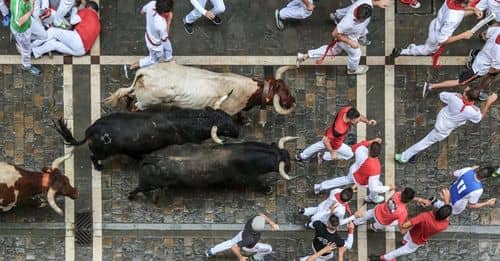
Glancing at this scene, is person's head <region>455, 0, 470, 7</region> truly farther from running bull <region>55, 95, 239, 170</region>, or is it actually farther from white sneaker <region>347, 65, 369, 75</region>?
→ running bull <region>55, 95, 239, 170</region>

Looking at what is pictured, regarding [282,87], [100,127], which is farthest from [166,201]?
[282,87]

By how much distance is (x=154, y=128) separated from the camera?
44.5 ft

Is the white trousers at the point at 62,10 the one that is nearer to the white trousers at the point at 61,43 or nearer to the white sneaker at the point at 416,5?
the white trousers at the point at 61,43

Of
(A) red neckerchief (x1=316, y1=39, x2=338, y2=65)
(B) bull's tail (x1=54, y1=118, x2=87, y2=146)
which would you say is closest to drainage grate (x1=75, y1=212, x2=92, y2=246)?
(B) bull's tail (x1=54, y1=118, x2=87, y2=146)

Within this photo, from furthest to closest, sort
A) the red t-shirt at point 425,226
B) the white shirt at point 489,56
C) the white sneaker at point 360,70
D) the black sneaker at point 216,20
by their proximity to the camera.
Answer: the black sneaker at point 216,20, the white sneaker at point 360,70, the white shirt at point 489,56, the red t-shirt at point 425,226

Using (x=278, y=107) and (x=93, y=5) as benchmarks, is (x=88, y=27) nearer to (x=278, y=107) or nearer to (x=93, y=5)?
(x=93, y=5)

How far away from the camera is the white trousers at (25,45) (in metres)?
13.9

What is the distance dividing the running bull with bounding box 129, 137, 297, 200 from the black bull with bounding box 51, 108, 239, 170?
9.8 inches

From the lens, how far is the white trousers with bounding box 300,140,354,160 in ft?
45.5

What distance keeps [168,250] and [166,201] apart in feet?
3.31

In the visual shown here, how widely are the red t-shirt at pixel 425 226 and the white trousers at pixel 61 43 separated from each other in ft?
24.8

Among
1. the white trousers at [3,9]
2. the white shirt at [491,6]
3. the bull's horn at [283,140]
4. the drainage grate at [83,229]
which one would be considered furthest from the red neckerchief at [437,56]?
the white trousers at [3,9]

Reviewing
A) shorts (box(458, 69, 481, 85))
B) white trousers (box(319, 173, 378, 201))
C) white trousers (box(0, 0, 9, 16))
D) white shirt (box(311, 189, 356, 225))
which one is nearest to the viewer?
white shirt (box(311, 189, 356, 225))

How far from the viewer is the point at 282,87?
548 inches
